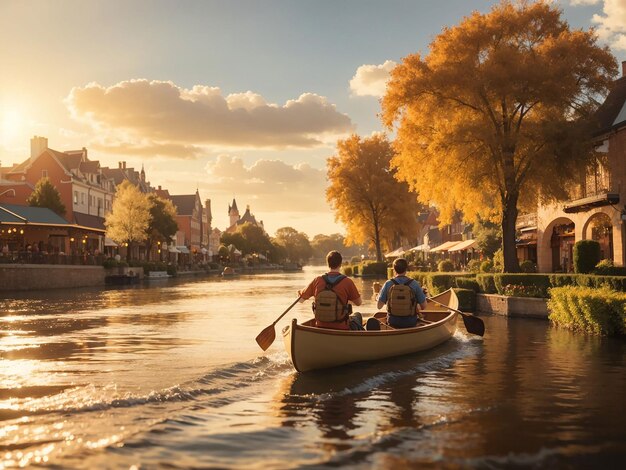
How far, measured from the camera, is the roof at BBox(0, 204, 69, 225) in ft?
160

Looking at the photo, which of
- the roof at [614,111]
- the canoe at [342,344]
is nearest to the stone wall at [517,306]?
the canoe at [342,344]

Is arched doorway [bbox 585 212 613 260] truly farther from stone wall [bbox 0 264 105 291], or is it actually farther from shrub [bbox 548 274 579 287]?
stone wall [bbox 0 264 105 291]

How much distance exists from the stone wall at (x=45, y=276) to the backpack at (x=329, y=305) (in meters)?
37.3

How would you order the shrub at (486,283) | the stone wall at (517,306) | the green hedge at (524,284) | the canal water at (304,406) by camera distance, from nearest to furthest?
the canal water at (304,406) → the stone wall at (517,306) → the green hedge at (524,284) → the shrub at (486,283)

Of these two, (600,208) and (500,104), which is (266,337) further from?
(600,208)

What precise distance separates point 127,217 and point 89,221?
545 cm

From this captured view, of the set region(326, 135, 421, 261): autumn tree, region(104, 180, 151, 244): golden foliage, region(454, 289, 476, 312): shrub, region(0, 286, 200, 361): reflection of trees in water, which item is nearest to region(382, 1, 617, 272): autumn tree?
region(454, 289, 476, 312): shrub

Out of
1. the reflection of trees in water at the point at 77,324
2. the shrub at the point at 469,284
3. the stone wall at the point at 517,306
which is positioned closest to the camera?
the reflection of trees in water at the point at 77,324

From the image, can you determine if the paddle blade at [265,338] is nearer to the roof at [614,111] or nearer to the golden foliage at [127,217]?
the roof at [614,111]

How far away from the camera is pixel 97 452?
23.1 ft

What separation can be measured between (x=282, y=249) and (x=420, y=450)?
178 m

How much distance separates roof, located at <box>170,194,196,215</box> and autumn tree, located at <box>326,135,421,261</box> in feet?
217

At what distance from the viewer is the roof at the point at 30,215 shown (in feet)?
160

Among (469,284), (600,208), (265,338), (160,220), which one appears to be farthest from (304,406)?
(160,220)
